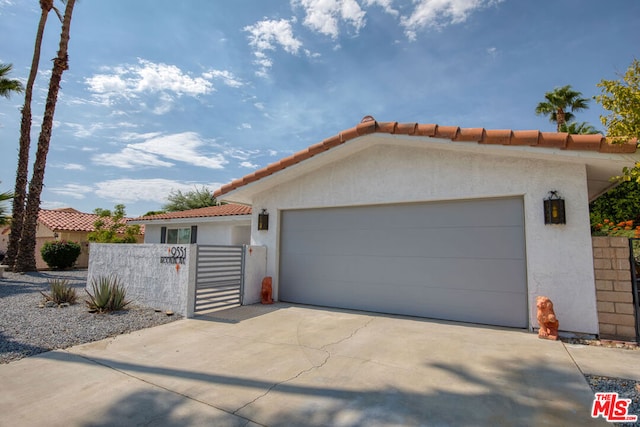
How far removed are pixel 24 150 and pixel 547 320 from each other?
21968 millimetres

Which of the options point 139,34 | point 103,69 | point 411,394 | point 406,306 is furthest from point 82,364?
point 103,69

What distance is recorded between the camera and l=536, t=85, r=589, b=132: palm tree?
21.9 meters

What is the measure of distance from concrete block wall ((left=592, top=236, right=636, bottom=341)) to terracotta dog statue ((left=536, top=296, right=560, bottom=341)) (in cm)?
94

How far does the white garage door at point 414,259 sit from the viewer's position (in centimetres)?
676

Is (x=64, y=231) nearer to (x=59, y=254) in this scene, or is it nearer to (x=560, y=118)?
(x=59, y=254)

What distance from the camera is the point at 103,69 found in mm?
10703

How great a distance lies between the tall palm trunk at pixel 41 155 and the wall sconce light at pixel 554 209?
2031 centimetres

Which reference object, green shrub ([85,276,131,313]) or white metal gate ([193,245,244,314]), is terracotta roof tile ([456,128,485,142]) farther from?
green shrub ([85,276,131,313])

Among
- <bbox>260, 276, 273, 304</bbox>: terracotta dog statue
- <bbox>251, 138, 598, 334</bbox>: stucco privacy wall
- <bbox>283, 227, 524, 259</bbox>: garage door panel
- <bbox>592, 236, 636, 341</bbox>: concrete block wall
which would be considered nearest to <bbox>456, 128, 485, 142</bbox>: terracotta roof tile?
<bbox>251, 138, 598, 334</bbox>: stucco privacy wall

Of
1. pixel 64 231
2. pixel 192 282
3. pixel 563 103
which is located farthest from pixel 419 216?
pixel 64 231

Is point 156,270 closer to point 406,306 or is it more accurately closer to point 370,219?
point 370,219

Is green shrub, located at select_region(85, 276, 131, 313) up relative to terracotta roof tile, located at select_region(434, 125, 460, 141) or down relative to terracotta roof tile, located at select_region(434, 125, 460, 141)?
down

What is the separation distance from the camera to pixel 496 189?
22.5 feet

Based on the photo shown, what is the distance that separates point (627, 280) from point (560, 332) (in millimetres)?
1495
